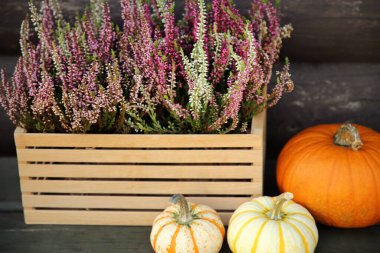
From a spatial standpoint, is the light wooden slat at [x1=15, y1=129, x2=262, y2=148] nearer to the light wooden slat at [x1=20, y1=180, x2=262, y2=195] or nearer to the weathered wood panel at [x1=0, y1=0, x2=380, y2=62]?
the light wooden slat at [x1=20, y1=180, x2=262, y2=195]

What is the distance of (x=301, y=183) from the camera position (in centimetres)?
163

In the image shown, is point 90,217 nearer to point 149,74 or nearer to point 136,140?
point 136,140

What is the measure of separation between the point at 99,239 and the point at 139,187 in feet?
0.58

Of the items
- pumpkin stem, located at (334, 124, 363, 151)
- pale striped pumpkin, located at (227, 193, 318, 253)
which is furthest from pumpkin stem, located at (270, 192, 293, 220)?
pumpkin stem, located at (334, 124, 363, 151)

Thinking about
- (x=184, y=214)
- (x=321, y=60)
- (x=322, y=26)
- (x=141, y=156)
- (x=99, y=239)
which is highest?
(x=322, y=26)

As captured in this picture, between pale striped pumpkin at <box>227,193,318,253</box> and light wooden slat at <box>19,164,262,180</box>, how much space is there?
0.08 metres

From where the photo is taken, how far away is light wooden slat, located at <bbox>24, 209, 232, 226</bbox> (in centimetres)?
166

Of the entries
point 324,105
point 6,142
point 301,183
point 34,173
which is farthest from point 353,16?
point 6,142

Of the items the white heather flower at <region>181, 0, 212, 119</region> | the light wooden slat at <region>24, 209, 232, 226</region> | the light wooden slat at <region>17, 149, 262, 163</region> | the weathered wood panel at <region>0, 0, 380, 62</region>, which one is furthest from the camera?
the weathered wood panel at <region>0, 0, 380, 62</region>

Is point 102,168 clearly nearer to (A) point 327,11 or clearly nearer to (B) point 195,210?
(B) point 195,210

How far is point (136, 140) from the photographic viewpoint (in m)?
1.56

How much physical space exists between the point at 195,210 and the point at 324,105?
0.65 meters

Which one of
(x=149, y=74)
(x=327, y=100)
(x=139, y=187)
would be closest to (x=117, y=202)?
(x=139, y=187)

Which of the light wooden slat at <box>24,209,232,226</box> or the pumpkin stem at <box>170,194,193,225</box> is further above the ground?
the pumpkin stem at <box>170,194,193,225</box>
